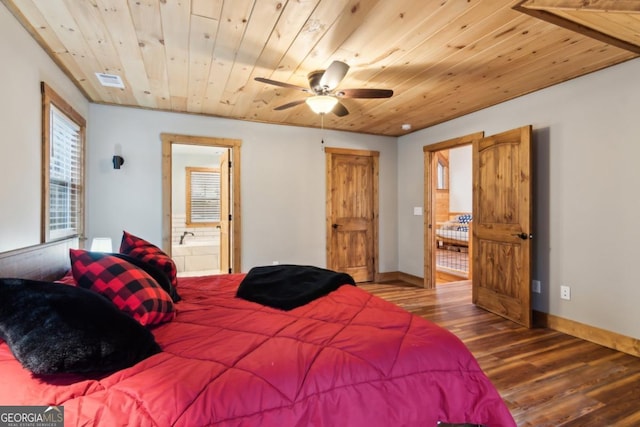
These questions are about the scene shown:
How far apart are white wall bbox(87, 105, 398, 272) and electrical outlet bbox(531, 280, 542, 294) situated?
2263 mm

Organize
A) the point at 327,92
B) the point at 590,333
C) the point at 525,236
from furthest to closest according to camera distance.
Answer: the point at 525,236
the point at 590,333
the point at 327,92

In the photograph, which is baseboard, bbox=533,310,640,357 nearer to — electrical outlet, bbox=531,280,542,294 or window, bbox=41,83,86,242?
electrical outlet, bbox=531,280,542,294

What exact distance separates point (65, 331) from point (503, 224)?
153 inches

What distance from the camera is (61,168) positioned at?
3.05 meters

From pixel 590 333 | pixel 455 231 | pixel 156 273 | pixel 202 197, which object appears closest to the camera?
pixel 156 273

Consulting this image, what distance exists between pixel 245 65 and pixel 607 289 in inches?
149

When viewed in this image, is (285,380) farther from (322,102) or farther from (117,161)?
(117,161)

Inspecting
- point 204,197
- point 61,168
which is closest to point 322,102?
point 61,168

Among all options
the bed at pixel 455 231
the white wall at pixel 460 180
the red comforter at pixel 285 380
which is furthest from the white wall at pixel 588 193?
the white wall at pixel 460 180

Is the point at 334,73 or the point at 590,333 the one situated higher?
the point at 334,73

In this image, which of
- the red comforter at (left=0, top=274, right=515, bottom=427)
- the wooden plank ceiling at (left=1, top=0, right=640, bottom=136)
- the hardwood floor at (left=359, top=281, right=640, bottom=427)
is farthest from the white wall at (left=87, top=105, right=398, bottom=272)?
the red comforter at (left=0, top=274, right=515, bottom=427)

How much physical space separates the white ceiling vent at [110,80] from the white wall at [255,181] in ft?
2.48

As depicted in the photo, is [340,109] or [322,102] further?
[340,109]

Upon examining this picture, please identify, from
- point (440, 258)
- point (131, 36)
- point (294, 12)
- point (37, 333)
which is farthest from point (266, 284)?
point (440, 258)
